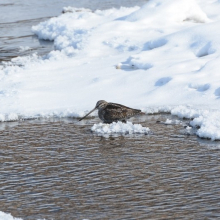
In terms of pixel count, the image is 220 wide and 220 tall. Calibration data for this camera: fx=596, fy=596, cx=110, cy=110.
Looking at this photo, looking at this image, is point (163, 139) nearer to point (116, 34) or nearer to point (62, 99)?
point (62, 99)

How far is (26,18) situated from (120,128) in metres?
14.0

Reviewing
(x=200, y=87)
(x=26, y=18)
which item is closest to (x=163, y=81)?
(x=200, y=87)

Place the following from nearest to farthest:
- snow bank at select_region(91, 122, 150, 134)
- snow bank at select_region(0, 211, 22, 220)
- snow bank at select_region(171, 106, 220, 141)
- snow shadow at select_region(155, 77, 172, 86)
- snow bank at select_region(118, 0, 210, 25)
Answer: snow bank at select_region(0, 211, 22, 220), snow bank at select_region(171, 106, 220, 141), snow bank at select_region(91, 122, 150, 134), snow shadow at select_region(155, 77, 172, 86), snow bank at select_region(118, 0, 210, 25)

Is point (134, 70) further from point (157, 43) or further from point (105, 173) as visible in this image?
point (105, 173)

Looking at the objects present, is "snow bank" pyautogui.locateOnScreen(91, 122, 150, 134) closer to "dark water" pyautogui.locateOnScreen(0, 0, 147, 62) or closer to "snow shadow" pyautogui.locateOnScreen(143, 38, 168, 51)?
"snow shadow" pyautogui.locateOnScreen(143, 38, 168, 51)

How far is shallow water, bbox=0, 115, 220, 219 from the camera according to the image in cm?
669

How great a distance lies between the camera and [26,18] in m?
22.8

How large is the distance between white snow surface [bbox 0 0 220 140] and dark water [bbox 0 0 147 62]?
3.30 feet

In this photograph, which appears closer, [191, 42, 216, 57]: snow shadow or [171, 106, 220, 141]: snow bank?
[171, 106, 220, 141]: snow bank

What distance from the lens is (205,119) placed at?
943 cm

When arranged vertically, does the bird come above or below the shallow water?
above

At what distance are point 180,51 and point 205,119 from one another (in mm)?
4133

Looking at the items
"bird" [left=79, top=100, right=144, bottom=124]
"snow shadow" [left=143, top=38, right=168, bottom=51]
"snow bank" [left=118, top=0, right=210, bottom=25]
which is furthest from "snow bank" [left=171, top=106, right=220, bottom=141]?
"snow bank" [left=118, top=0, right=210, bottom=25]

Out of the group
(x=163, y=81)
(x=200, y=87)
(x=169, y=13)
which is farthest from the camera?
(x=169, y=13)
